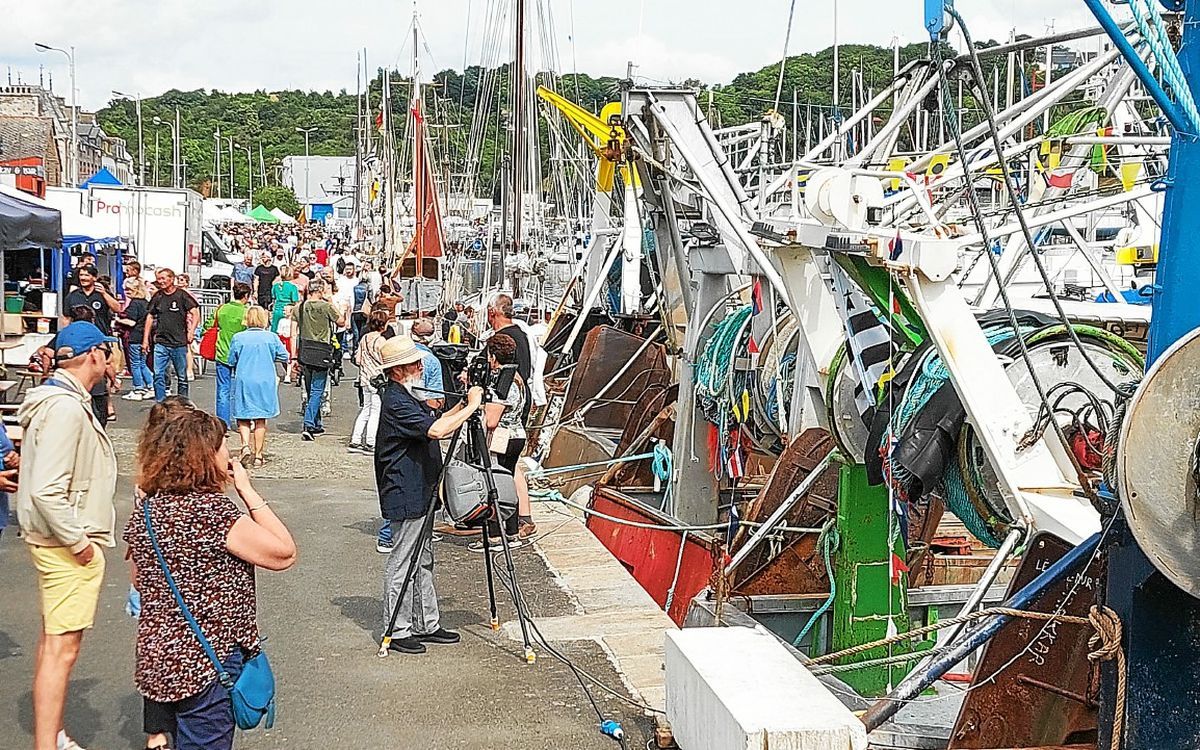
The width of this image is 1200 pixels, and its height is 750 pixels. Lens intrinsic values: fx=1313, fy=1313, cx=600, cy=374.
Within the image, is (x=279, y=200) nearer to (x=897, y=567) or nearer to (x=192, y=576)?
(x=897, y=567)

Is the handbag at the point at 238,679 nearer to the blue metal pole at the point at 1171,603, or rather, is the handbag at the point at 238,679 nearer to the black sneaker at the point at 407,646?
the black sneaker at the point at 407,646

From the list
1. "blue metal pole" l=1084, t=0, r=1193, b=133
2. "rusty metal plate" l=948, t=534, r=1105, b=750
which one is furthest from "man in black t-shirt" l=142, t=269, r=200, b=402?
"blue metal pole" l=1084, t=0, r=1193, b=133

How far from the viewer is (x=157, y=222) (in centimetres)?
3041

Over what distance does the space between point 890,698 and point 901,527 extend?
2.38 metres

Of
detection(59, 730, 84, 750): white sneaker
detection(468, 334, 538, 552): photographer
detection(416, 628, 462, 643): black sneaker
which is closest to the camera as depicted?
detection(59, 730, 84, 750): white sneaker

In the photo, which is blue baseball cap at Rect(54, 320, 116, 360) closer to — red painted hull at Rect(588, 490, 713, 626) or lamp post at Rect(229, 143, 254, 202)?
red painted hull at Rect(588, 490, 713, 626)

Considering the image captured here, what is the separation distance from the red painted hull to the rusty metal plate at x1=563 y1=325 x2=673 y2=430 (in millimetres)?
3117

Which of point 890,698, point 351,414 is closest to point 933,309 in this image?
point 890,698

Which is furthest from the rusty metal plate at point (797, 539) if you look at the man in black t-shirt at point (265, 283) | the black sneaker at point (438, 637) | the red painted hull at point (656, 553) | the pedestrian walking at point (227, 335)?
the man in black t-shirt at point (265, 283)

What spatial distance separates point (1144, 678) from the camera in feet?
12.8

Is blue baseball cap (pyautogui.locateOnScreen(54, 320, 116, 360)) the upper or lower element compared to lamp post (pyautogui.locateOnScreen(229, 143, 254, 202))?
lower

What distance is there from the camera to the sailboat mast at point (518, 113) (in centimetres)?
2295

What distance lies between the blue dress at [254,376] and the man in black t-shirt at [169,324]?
3389 millimetres

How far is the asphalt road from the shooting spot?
591 cm
